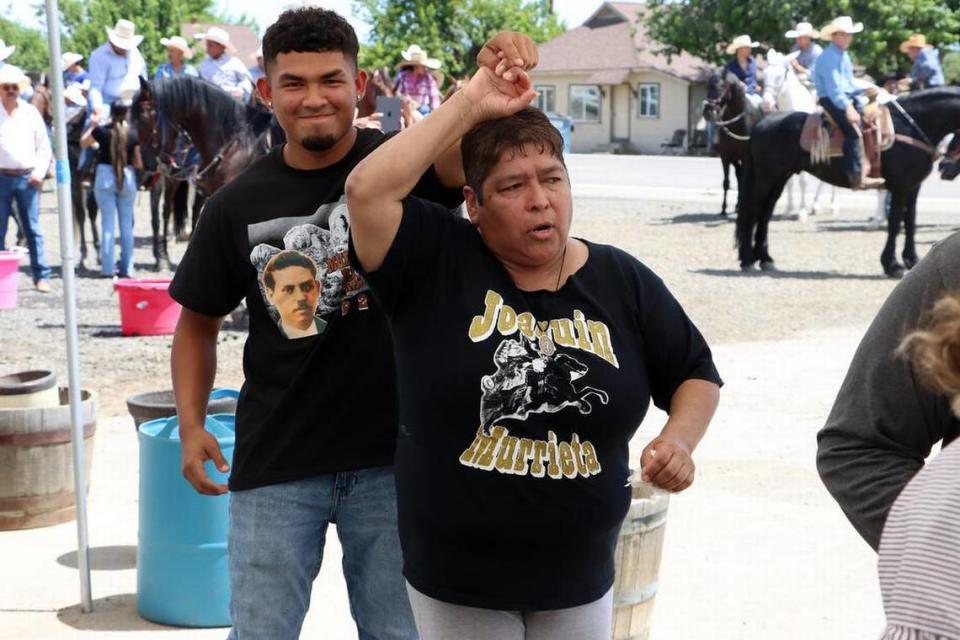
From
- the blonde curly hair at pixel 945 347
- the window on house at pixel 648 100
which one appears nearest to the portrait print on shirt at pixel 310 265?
the blonde curly hair at pixel 945 347

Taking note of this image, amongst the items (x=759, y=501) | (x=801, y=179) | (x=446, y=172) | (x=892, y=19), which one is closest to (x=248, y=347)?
(x=446, y=172)

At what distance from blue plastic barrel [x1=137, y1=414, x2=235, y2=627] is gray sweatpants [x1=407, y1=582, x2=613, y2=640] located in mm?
2082

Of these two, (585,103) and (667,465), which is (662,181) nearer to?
(667,465)

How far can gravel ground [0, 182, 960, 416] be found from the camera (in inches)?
410

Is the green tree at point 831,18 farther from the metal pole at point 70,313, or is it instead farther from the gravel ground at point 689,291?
the metal pole at point 70,313

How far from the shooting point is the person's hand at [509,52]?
2777 mm

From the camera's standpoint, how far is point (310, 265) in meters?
3.23

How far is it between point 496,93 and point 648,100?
2464 inches

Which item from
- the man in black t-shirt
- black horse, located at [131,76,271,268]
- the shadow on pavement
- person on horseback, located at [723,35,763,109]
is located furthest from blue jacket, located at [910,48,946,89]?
the man in black t-shirt

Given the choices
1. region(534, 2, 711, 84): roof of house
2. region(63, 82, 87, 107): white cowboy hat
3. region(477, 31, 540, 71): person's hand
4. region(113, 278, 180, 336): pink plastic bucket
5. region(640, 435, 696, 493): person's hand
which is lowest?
region(113, 278, 180, 336): pink plastic bucket

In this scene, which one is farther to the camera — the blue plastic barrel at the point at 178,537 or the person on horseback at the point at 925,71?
the person on horseback at the point at 925,71

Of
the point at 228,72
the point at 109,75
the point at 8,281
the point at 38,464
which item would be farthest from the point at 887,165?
the point at 38,464

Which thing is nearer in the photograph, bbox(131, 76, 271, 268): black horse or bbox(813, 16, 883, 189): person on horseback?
bbox(131, 76, 271, 268): black horse

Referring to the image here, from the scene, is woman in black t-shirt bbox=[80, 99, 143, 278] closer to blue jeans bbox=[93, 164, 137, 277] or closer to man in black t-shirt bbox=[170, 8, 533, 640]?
blue jeans bbox=[93, 164, 137, 277]
